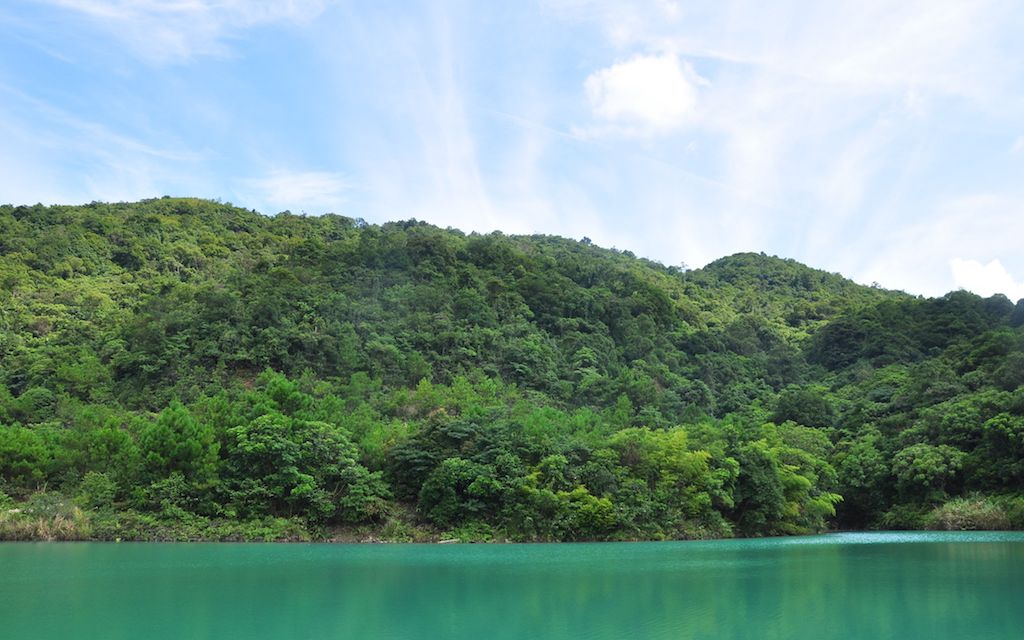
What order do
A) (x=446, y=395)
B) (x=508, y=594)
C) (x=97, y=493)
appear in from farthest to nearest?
(x=446, y=395) → (x=97, y=493) → (x=508, y=594)

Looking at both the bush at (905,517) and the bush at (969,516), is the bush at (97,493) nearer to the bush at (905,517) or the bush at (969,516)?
the bush at (905,517)

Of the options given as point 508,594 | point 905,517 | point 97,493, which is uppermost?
point 97,493

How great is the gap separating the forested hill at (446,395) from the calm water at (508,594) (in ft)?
23.4

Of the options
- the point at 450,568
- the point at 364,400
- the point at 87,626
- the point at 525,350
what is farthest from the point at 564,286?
the point at 87,626

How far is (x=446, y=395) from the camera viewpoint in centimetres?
4844

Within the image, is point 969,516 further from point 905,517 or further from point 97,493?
point 97,493

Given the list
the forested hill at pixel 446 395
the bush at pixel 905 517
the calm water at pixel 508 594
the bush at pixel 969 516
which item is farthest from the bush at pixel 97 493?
the bush at pixel 969 516

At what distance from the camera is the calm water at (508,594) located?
13.2 m

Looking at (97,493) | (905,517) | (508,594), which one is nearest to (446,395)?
(97,493)

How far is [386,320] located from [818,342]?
4191 centimetres

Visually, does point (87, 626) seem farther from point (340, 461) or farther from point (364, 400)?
point (364, 400)

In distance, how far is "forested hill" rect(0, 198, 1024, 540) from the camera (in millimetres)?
34500

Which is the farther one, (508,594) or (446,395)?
(446,395)

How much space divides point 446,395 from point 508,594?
103 feet
